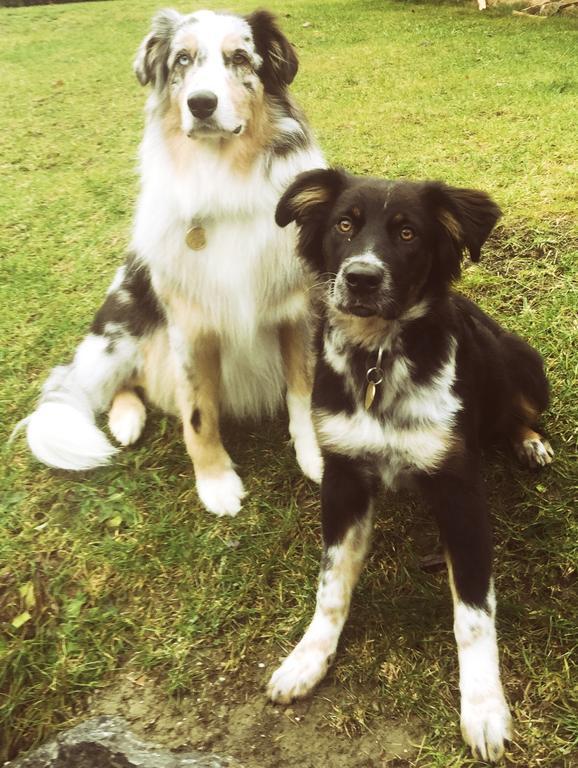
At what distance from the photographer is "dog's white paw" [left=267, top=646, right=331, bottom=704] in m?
2.04

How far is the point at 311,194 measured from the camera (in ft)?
7.01

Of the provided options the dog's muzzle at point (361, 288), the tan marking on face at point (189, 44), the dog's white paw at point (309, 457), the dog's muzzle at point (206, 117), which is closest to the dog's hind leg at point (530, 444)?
the dog's white paw at point (309, 457)

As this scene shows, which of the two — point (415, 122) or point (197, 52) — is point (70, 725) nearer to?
point (197, 52)

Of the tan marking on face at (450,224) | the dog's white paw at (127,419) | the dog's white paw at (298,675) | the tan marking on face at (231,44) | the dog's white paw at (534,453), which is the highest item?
the tan marking on face at (231,44)

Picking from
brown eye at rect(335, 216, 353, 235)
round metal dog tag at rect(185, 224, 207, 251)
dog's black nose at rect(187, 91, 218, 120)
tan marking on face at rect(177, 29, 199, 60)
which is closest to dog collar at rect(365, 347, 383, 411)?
brown eye at rect(335, 216, 353, 235)

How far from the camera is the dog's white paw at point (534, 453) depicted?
2555 mm

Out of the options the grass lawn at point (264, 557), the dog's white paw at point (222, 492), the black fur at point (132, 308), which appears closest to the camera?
the grass lawn at point (264, 557)

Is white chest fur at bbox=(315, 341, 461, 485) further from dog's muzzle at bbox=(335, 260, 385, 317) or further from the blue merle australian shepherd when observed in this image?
the blue merle australian shepherd

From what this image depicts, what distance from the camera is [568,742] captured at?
6.09 feet

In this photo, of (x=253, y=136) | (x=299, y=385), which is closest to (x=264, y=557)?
(x=299, y=385)

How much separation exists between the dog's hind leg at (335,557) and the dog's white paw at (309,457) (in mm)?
514

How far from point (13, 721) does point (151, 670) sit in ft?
1.38

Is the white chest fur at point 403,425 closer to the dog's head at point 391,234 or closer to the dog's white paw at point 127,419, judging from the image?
the dog's head at point 391,234

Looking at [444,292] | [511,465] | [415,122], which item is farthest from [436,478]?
[415,122]
